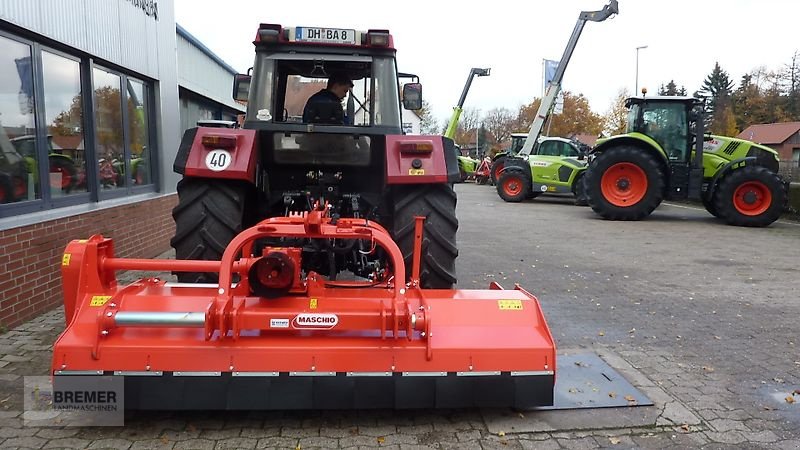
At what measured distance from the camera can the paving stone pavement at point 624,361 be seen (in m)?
3.09

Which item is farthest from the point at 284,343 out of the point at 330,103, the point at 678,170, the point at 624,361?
the point at 678,170

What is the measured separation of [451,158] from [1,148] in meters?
3.71

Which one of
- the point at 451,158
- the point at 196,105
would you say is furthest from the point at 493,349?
the point at 196,105

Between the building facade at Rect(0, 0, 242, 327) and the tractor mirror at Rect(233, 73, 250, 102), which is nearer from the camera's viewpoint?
the building facade at Rect(0, 0, 242, 327)

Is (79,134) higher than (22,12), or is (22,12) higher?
(22,12)

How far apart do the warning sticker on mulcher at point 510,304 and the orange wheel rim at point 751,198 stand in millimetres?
11417

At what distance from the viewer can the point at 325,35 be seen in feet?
14.6

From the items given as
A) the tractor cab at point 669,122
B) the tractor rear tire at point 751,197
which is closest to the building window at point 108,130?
the tractor cab at point 669,122

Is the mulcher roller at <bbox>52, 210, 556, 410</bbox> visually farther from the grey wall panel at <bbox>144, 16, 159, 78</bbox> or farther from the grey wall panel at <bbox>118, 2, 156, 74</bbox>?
the grey wall panel at <bbox>144, 16, 159, 78</bbox>

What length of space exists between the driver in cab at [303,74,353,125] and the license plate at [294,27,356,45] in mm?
370

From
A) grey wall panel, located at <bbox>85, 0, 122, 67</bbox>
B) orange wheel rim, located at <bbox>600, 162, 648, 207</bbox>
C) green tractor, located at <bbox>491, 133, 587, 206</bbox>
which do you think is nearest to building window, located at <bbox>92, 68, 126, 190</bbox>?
grey wall panel, located at <bbox>85, 0, 122, 67</bbox>

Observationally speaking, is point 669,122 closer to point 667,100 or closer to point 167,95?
point 667,100

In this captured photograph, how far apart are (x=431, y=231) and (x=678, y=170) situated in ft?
35.7

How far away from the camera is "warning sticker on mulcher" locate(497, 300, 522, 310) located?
3.40 metres
